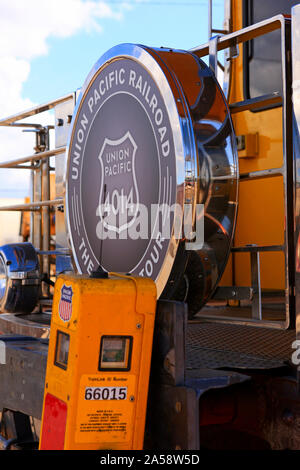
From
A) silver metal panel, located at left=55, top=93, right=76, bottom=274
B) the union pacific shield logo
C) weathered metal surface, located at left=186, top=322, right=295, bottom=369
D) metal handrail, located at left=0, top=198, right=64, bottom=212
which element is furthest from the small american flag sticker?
silver metal panel, located at left=55, top=93, right=76, bottom=274

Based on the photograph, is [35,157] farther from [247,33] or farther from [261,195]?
[247,33]

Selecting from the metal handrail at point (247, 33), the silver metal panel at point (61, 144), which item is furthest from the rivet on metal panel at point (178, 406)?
the silver metal panel at point (61, 144)

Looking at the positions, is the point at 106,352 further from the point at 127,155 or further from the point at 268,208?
the point at 268,208

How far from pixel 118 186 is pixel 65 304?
0.98 m

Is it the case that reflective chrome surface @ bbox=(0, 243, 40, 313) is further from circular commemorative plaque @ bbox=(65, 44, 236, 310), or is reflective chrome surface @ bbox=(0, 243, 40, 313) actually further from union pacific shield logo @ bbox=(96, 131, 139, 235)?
union pacific shield logo @ bbox=(96, 131, 139, 235)

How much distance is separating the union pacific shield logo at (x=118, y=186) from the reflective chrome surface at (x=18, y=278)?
4.43ft

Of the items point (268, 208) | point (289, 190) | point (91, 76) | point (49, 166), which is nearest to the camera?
point (289, 190)

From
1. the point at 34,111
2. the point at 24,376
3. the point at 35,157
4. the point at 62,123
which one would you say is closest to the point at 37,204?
the point at 35,157

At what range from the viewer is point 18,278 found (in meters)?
4.50

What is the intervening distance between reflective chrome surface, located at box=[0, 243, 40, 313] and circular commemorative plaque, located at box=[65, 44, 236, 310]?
3.39ft

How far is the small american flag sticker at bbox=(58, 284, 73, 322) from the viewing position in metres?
2.27

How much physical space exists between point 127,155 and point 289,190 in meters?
0.78

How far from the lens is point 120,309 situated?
2.24m
